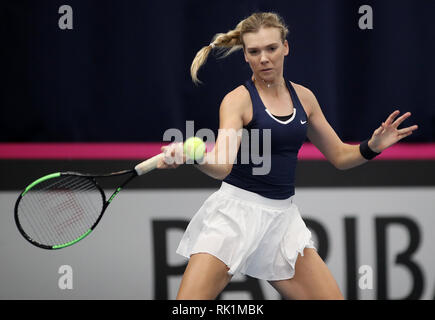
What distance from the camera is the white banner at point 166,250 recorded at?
3.63 m

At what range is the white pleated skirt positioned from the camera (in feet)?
7.80

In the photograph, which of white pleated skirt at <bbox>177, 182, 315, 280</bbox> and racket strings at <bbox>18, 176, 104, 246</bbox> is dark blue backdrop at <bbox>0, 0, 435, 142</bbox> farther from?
white pleated skirt at <bbox>177, 182, 315, 280</bbox>

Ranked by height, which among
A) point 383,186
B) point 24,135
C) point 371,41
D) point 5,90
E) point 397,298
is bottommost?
point 397,298

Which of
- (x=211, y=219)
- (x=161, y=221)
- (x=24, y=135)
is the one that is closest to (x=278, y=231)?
(x=211, y=219)

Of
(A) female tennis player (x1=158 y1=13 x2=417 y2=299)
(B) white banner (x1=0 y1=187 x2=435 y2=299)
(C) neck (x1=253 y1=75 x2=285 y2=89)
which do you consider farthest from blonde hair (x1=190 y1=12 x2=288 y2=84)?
(B) white banner (x1=0 y1=187 x2=435 y2=299)

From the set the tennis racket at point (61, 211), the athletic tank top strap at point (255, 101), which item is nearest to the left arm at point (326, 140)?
the athletic tank top strap at point (255, 101)

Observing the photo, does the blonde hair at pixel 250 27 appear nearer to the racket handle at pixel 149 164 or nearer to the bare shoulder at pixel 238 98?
the bare shoulder at pixel 238 98

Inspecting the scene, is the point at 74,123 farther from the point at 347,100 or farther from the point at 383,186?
the point at 383,186

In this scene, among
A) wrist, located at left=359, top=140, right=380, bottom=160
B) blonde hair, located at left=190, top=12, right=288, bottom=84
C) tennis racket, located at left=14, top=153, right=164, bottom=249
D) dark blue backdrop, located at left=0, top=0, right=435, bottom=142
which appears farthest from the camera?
dark blue backdrop, located at left=0, top=0, right=435, bottom=142

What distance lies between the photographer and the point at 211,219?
245 cm

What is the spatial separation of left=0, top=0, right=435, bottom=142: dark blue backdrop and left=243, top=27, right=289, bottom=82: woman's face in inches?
43.7

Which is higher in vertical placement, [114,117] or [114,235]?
[114,117]

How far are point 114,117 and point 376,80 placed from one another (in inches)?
59.4

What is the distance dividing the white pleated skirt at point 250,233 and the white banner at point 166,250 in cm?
112
